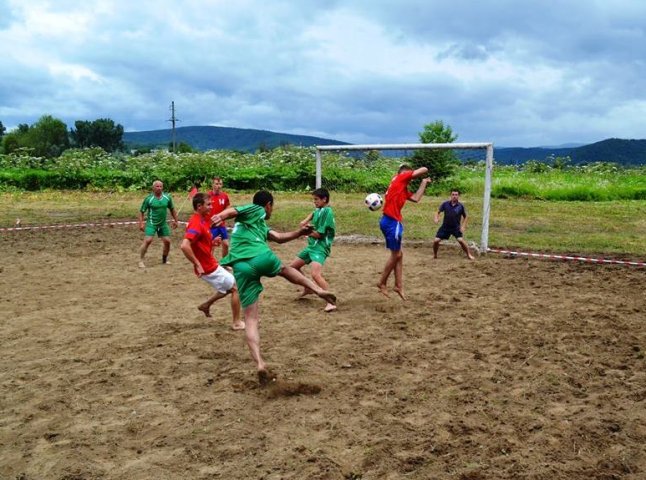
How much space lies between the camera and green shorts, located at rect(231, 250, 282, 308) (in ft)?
19.0

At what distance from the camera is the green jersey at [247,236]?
5844mm

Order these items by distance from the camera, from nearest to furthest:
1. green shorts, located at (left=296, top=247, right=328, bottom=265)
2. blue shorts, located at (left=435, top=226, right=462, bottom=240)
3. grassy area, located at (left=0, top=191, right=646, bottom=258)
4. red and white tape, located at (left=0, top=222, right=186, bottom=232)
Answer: green shorts, located at (left=296, top=247, right=328, bottom=265), blue shorts, located at (left=435, top=226, right=462, bottom=240), grassy area, located at (left=0, top=191, right=646, bottom=258), red and white tape, located at (left=0, top=222, right=186, bottom=232)

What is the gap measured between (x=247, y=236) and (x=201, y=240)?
156cm

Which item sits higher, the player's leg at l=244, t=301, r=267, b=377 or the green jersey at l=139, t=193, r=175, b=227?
the green jersey at l=139, t=193, r=175, b=227

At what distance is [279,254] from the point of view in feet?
42.8

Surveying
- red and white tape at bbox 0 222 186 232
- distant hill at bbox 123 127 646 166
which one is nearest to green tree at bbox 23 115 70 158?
distant hill at bbox 123 127 646 166

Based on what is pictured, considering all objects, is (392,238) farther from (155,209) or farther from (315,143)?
(315,143)

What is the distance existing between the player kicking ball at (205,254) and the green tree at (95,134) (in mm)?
89812

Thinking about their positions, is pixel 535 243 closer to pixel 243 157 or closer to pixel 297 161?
pixel 297 161

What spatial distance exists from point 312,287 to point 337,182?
1627cm

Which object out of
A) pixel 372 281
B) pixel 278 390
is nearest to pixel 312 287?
pixel 278 390

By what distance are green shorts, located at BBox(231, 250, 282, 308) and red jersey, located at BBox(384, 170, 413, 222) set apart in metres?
3.30

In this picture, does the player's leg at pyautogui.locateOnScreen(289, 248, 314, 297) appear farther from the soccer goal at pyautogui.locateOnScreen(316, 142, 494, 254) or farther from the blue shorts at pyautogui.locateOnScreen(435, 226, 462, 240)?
the soccer goal at pyautogui.locateOnScreen(316, 142, 494, 254)

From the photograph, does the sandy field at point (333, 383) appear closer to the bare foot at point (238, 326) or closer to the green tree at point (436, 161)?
the bare foot at point (238, 326)
